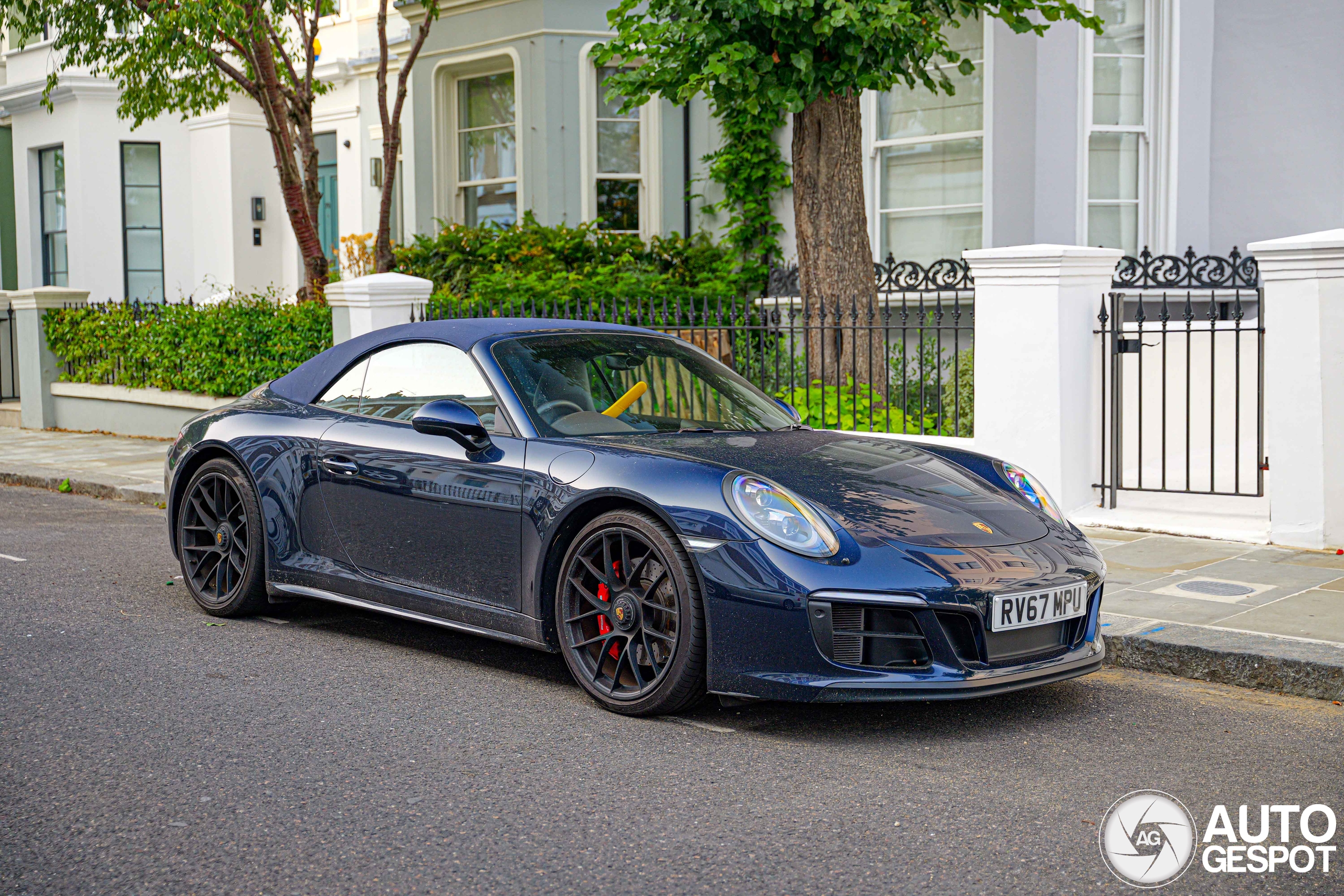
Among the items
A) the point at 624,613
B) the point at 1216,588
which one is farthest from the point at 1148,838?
the point at 1216,588

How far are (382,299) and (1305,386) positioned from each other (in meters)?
7.25

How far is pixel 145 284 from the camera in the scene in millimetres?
21938

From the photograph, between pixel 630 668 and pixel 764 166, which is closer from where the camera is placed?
pixel 630 668

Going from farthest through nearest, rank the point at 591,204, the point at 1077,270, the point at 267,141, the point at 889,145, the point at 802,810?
the point at 267,141, the point at 591,204, the point at 889,145, the point at 1077,270, the point at 802,810

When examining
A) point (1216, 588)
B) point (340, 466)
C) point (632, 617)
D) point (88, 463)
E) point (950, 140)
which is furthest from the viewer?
point (950, 140)

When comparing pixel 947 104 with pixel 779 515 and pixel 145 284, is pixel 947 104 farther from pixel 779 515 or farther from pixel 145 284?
pixel 145 284

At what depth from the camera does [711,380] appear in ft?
19.7

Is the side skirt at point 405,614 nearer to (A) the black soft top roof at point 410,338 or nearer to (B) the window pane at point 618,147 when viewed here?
(A) the black soft top roof at point 410,338

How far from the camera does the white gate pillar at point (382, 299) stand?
37.6 feet

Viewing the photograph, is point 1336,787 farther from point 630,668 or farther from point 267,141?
point 267,141

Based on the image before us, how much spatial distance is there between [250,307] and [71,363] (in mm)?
3655

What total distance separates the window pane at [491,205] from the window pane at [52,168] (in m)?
9.30

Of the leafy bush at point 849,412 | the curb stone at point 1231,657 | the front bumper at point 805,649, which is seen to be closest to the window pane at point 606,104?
the leafy bush at point 849,412

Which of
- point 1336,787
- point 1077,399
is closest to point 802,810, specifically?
point 1336,787
